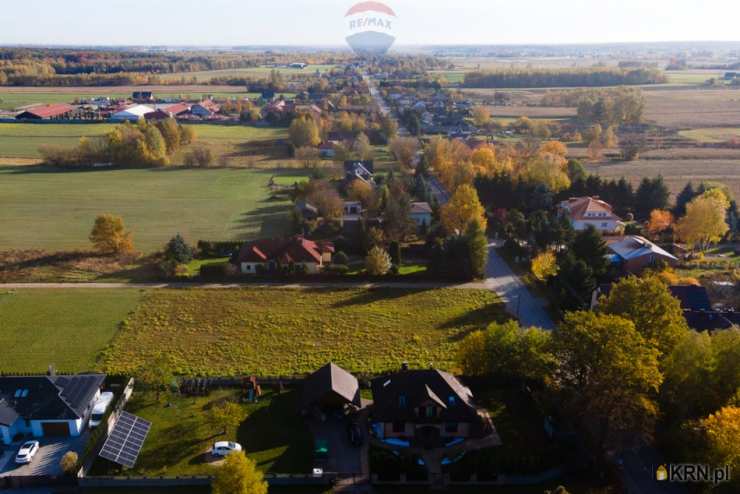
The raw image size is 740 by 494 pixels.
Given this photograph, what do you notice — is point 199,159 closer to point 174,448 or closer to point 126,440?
point 126,440

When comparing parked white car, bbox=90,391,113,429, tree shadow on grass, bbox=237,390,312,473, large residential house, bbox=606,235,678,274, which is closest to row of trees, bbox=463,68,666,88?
large residential house, bbox=606,235,678,274

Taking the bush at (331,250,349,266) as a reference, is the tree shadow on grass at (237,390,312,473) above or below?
below

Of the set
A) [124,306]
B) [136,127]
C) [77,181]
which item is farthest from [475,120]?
[124,306]

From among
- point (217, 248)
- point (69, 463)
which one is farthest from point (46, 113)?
point (69, 463)

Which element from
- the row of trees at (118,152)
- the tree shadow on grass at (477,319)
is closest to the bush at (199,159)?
the row of trees at (118,152)

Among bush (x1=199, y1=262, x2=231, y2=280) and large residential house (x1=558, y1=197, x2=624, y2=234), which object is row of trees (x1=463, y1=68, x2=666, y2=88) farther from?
bush (x1=199, y1=262, x2=231, y2=280)
